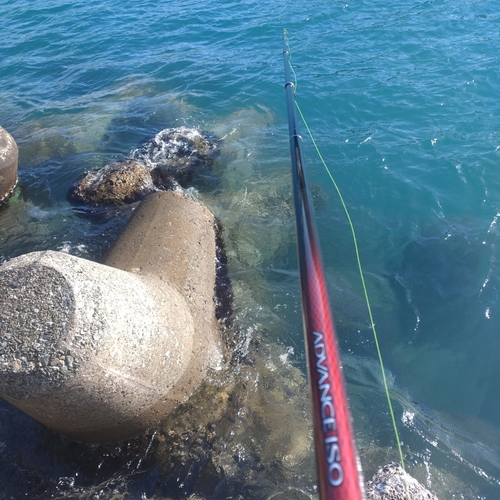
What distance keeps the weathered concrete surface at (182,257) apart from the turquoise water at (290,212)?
38cm

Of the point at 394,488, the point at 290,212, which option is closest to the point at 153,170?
the point at 290,212

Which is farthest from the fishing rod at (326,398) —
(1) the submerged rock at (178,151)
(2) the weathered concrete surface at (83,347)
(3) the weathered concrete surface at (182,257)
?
(1) the submerged rock at (178,151)

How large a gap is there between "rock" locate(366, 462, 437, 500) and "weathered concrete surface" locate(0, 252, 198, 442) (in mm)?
1834

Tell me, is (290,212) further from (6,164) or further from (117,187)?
(6,164)

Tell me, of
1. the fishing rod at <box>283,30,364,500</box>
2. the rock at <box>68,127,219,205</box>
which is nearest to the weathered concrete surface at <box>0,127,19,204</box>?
the rock at <box>68,127,219,205</box>

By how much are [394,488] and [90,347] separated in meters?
2.46

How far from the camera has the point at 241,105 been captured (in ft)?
35.8

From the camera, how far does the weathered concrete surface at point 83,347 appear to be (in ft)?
9.89

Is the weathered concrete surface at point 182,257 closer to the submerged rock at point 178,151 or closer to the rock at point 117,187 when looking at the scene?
the rock at point 117,187

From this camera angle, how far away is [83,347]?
3.08 meters

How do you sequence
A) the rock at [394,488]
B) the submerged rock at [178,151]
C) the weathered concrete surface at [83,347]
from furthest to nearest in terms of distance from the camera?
the submerged rock at [178,151]
the rock at [394,488]
the weathered concrete surface at [83,347]

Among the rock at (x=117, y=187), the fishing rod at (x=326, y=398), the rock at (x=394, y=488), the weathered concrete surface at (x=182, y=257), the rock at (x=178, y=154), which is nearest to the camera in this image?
the fishing rod at (x=326, y=398)

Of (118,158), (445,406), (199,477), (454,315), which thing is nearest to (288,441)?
(199,477)

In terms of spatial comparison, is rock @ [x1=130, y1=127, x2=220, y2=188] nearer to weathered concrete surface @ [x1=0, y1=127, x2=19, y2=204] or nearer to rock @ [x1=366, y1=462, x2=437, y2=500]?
weathered concrete surface @ [x1=0, y1=127, x2=19, y2=204]
